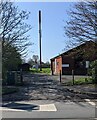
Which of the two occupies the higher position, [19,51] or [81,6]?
[81,6]

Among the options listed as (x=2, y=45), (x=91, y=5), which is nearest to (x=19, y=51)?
(x=2, y=45)

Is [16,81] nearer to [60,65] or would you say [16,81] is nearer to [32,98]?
[32,98]

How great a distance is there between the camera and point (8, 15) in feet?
81.9

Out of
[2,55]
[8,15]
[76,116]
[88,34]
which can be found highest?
[8,15]

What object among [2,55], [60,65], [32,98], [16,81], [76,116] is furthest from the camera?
[60,65]

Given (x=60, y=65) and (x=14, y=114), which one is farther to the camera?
(x=60, y=65)

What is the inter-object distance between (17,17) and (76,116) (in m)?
15.4

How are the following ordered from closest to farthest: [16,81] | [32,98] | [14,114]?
1. [14,114]
2. [32,98]
3. [16,81]

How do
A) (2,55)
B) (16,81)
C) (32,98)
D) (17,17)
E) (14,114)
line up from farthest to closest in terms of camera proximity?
(16,81)
(17,17)
(2,55)
(32,98)
(14,114)

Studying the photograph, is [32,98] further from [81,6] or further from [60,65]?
[60,65]

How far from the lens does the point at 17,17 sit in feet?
83.5

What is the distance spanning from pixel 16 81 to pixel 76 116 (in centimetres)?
1899

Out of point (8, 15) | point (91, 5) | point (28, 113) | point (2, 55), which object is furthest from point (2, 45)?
point (28, 113)

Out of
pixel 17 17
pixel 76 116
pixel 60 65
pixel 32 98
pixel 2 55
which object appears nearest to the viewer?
pixel 76 116
